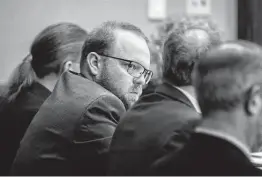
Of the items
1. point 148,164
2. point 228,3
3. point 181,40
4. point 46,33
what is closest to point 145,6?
point 228,3

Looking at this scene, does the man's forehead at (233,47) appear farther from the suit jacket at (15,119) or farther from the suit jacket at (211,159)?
the suit jacket at (15,119)

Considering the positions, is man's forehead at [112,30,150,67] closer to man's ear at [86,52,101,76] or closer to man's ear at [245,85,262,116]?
man's ear at [86,52,101,76]

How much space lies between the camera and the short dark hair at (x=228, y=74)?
126cm

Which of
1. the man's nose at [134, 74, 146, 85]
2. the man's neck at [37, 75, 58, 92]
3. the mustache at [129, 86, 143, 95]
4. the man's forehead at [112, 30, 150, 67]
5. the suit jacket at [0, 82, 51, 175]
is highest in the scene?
the man's forehead at [112, 30, 150, 67]

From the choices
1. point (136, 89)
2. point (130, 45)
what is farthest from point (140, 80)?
point (130, 45)

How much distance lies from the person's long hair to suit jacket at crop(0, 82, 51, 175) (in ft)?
0.15

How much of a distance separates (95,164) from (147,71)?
514 mm

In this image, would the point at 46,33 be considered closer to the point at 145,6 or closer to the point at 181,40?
the point at 181,40

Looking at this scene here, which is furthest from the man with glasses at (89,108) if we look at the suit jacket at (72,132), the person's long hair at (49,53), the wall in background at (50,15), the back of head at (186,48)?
the wall in background at (50,15)

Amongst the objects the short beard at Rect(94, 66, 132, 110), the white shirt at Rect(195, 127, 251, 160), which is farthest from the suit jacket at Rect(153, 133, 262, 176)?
the short beard at Rect(94, 66, 132, 110)

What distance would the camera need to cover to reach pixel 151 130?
5.12ft

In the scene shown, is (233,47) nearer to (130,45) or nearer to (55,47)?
(130,45)

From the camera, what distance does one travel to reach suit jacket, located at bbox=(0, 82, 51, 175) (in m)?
2.33

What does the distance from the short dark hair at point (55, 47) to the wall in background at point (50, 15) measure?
1999mm
